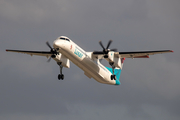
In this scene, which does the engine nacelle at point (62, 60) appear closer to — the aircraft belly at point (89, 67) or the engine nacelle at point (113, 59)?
the aircraft belly at point (89, 67)

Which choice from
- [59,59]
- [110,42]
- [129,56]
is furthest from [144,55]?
[59,59]

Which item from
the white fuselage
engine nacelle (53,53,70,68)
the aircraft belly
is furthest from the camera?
engine nacelle (53,53,70,68)

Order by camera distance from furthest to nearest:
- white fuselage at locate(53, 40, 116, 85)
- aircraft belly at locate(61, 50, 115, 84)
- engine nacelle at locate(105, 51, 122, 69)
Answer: engine nacelle at locate(105, 51, 122, 69) → aircraft belly at locate(61, 50, 115, 84) → white fuselage at locate(53, 40, 116, 85)

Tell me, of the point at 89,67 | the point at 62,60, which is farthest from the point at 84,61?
the point at 62,60

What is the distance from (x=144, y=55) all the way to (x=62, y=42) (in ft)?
38.8

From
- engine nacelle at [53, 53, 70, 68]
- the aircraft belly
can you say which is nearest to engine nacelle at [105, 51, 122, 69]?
the aircraft belly

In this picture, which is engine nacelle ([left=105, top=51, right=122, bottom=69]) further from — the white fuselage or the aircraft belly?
the aircraft belly

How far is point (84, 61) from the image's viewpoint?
39.2 metres

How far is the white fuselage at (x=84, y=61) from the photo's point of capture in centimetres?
3669

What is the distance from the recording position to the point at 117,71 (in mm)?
52094

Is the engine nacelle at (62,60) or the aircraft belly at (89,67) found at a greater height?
the engine nacelle at (62,60)

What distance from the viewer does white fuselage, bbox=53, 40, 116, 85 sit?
36.7 meters

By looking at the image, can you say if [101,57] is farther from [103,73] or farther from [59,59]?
[59,59]

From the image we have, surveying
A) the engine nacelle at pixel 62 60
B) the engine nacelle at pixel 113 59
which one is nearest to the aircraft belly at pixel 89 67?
the engine nacelle at pixel 113 59
